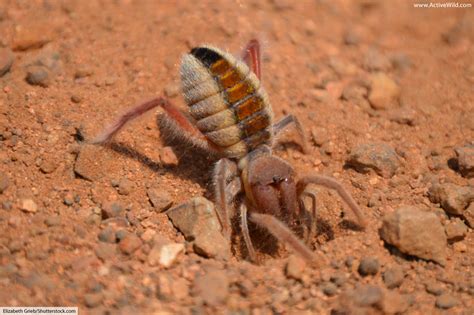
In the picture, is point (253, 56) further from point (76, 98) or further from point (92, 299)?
point (92, 299)

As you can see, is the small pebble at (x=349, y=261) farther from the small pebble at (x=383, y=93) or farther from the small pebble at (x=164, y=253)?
the small pebble at (x=383, y=93)

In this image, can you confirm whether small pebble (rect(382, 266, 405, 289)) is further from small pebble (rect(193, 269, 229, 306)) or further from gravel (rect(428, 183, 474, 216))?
small pebble (rect(193, 269, 229, 306))

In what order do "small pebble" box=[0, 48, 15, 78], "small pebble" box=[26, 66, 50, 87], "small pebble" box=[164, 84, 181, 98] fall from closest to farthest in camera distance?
1. "small pebble" box=[26, 66, 50, 87]
2. "small pebble" box=[0, 48, 15, 78]
3. "small pebble" box=[164, 84, 181, 98]

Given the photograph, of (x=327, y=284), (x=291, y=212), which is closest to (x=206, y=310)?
(x=327, y=284)

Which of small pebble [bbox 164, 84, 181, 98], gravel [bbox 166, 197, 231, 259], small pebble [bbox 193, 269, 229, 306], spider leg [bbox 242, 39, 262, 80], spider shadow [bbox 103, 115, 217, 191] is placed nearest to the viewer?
small pebble [bbox 193, 269, 229, 306]

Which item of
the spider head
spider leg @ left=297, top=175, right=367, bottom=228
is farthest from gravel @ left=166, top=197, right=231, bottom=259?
spider leg @ left=297, top=175, right=367, bottom=228

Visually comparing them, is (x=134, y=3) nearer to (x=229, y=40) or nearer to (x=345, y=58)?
(x=229, y=40)

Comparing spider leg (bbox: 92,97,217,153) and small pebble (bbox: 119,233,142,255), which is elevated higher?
spider leg (bbox: 92,97,217,153)
